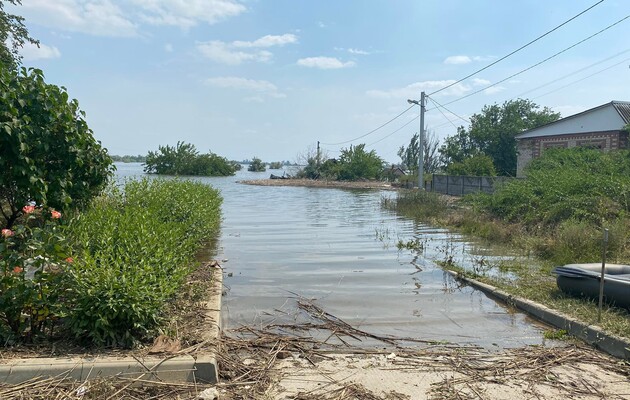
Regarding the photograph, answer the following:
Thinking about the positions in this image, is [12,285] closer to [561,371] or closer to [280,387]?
[280,387]

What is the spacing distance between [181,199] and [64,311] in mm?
6613

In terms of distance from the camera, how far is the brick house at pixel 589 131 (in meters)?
31.0

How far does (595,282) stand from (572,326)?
1018 mm

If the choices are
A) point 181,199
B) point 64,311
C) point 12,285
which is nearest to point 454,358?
point 64,311

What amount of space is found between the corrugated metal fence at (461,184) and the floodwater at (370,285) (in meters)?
13.3

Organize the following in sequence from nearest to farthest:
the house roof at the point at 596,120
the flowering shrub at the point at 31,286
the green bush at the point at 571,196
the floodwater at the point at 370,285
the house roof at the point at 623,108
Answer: the flowering shrub at the point at 31,286 → the floodwater at the point at 370,285 → the green bush at the point at 571,196 → the house roof at the point at 623,108 → the house roof at the point at 596,120

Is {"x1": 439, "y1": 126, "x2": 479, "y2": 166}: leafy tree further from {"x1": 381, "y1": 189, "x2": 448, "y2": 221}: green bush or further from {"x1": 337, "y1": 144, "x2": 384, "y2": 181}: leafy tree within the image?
{"x1": 381, "y1": 189, "x2": 448, "y2": 221}: green bush

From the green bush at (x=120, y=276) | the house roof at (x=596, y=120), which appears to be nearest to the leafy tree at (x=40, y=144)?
the green bush at (x=120, y=276)

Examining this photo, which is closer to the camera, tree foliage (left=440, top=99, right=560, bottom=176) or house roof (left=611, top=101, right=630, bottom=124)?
house roof (left=611, top=101, right=630, bottom=124)

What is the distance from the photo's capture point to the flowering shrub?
4.21 m

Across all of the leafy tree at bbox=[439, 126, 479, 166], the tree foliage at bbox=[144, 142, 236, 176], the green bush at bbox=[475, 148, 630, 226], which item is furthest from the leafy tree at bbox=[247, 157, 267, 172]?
the green bush at bbox=[475, 148, 630, 226]

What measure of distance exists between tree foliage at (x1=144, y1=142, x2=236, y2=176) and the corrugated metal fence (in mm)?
49316

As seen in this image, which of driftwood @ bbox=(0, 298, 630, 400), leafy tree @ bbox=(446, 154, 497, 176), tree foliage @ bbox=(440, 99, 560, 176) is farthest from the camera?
tree foliage @ bbox=(440, 99, 560, 176)

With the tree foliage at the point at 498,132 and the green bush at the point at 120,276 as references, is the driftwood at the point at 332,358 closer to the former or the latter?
the green bush at the point at 120,276
